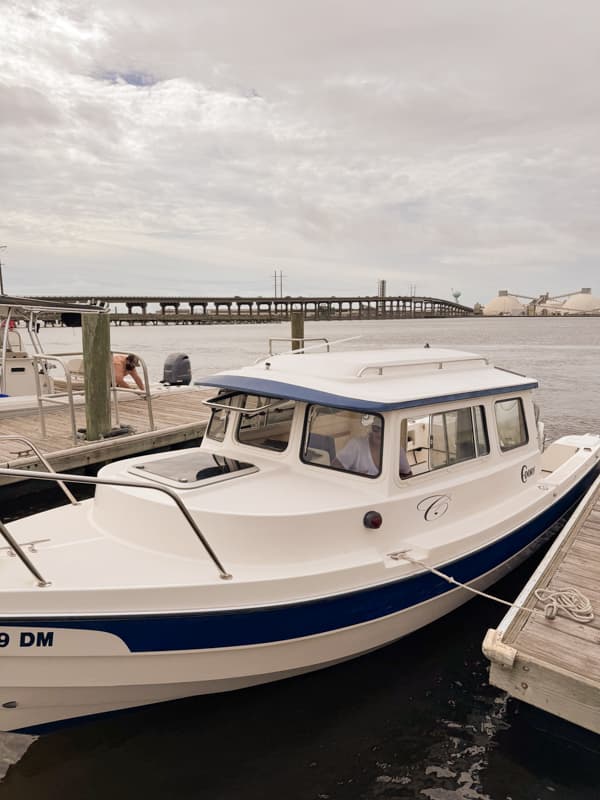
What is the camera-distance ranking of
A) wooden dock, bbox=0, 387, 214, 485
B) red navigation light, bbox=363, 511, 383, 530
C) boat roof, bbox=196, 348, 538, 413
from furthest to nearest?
wooden dock, bbox=0, 387, 214, 485 → boat roof, bbox=196, 348, 538, 413 → red navigation light, bbox=363, 511, 383, 530

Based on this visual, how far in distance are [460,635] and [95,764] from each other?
3.62m

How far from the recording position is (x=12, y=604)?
11.9 feet

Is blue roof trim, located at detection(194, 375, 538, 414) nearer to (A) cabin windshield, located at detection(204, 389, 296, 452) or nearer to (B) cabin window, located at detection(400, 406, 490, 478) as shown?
(A) cabin windshield, located at detection(204, 389, 296, 452)

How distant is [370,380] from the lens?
17.9 feet

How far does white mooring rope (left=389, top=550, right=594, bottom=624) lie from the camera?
4.57 m

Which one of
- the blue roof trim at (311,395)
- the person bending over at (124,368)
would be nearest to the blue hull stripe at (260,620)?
the blue roof trim at (311,395)

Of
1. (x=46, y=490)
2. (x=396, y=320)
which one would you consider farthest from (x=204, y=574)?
(x=396, y=320)

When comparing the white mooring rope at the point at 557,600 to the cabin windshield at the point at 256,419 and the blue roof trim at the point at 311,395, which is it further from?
the cabin windshield at the point at 256,419

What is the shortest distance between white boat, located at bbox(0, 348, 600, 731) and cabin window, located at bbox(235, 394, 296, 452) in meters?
0.02

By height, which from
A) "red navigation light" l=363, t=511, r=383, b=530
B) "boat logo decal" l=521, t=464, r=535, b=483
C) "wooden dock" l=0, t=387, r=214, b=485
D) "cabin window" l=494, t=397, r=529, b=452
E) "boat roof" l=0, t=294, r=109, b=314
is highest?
"boat roof" l=0, t=294, r=109, b=314

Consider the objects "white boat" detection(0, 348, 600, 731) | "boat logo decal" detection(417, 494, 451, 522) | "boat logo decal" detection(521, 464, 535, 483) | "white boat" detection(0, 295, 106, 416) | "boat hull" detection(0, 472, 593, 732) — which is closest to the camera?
"boat hull" detection(0, 472, 593, 732)

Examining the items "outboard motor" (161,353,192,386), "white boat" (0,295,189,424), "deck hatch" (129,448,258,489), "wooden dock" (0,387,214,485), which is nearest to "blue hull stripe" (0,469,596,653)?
"deck hatch" (129,448,258,489)

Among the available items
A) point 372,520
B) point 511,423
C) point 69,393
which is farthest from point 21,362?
point 511,423

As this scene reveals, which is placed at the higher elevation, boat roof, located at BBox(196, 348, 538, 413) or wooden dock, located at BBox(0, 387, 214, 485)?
boat roof, located at BBox(196, 348, 538, 413)
